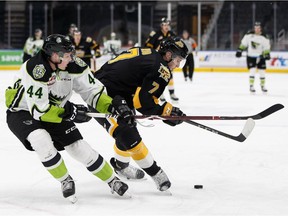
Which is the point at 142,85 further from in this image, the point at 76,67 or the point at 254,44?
the point at 254,44

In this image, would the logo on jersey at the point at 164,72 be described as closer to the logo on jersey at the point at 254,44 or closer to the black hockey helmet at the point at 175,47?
the black hockey helmet at the point at 175,47

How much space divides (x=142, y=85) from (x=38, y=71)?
646 millimetres

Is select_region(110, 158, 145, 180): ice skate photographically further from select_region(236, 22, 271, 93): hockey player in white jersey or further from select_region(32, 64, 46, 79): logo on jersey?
select_region(236, 22, 271, 93): hockey player in white jersey

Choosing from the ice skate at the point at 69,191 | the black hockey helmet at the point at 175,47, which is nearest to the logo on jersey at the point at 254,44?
the black hockey helmet at the point at 175,47

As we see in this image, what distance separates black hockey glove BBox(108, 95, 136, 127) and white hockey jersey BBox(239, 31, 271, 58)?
293 inches

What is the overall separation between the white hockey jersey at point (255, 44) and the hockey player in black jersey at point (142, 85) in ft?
23.1

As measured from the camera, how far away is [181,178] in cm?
402

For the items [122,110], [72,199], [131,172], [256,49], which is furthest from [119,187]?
[256,49]

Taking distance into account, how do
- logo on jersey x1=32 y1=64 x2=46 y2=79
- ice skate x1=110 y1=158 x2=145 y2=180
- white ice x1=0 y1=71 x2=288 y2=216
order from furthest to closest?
→ ice skate x1=110 y1=158 x2=145 y2=180 → white ice x1=0 y1=71 x2=288 y2=216 → logo on jersey x1=32 y1=64 x2=46 y2=79

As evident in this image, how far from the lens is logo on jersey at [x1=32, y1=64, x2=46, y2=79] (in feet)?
10.3

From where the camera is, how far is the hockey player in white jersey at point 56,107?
3170 millimetres

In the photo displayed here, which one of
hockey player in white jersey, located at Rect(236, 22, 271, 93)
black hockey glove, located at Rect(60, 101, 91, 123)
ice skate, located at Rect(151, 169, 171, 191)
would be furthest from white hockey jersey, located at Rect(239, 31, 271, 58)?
black hockey glove, located at Rect(60, 101, 91, 123)

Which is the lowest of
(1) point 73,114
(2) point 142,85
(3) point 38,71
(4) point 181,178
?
(4) point 181,178

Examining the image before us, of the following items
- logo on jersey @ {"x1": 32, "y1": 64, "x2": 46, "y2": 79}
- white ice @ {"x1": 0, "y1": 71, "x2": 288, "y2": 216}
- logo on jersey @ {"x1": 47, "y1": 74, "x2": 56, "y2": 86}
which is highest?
logo on jersey @ {"x1": 32, "y1": 64, "x2": 46, "y2": 79}
